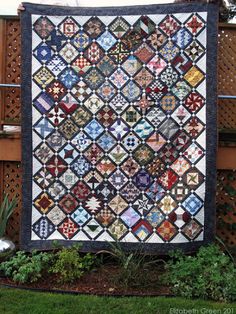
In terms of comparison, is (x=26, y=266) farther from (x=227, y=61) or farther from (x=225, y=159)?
(x=227, y=61)

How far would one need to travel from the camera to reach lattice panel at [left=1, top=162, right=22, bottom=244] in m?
4.53

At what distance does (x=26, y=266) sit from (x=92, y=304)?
77 cm

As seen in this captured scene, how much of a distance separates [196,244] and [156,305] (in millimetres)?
1015

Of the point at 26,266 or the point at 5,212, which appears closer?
the point at 26,266

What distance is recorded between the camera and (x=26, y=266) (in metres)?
3.74

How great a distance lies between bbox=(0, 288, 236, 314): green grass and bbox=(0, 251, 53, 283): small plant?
221mm

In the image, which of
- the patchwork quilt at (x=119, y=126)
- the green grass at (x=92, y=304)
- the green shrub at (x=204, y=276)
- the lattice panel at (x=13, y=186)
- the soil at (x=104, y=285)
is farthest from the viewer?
the lattice panel at (x=13, y=186)

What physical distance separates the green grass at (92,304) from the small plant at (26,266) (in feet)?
0.73

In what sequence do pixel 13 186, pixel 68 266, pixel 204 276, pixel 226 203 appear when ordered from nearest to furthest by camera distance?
1. pixel 204 276
2. pixel 68 266
3. pixel 226 203
4. pixel 13 186

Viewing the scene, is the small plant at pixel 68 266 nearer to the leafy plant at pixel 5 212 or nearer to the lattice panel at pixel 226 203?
the leafy plant at pixel 5 212

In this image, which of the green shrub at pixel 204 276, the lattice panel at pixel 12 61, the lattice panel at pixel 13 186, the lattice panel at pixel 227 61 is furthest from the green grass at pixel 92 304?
the lattice panel at pixel 227 61

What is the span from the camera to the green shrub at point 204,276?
341cm

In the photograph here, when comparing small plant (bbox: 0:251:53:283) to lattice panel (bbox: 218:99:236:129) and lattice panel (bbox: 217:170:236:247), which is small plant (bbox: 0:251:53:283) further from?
lattice panel (bbox: 218:99:236:129)

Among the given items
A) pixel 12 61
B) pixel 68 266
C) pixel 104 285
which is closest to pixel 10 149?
pixel 12 61
